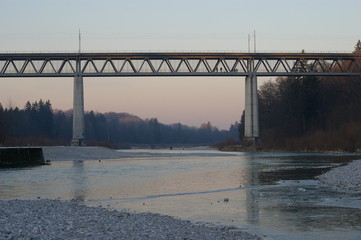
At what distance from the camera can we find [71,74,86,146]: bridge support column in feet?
281

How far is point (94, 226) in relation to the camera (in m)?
16.1

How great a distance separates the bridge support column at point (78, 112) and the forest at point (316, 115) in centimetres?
2948

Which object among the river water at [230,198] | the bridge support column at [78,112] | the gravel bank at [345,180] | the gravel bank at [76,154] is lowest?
the river water at [230,198]

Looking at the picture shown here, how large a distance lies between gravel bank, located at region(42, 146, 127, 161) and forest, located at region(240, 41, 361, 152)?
27582 millimetres

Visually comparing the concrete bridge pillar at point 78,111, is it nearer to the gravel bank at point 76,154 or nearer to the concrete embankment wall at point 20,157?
the gravel bank at point 76,154

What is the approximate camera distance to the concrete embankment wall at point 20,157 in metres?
52.7

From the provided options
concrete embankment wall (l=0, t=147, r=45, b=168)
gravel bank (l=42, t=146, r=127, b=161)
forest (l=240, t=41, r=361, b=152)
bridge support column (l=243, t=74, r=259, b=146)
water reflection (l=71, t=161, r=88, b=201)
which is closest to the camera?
water reflection (l=71, t=161, r=88, b=201)

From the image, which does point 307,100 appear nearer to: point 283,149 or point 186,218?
point 283,149

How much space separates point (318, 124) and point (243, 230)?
8998 cm

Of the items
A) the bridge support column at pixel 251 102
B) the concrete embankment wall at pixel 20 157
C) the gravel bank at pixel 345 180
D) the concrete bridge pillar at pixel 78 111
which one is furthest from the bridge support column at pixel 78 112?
the gravel bank at pixel 345 180

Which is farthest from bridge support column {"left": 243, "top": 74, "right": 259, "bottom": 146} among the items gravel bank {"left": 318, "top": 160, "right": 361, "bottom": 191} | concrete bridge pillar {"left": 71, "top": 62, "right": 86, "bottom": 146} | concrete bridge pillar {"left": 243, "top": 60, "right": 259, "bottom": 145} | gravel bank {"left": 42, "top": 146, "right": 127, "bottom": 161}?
gravel bank {"left": 318, "top": 160, "right": 361, "bottom": 191}

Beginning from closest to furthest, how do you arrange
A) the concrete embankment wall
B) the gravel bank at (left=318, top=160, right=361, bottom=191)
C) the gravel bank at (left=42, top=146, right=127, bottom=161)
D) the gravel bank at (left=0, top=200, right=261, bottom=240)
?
1. the gravel bank at (left=0, top=200, right=261, bottom=240)
2. the gravel bank at (left=318, top=160, right=361, bottom=191)
3. the concrete embankment wall
4. the gravel bank at (left=42, top=146, right=127, bottom=161)

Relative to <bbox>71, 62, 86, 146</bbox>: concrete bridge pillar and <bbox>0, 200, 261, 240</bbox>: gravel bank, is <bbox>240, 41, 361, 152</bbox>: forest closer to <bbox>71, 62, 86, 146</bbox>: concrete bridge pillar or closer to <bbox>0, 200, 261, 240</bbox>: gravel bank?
<bbox>71, 62, 86, 146</bbox>: concrete bridge pillar

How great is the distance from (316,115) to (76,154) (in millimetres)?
49165
